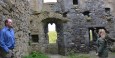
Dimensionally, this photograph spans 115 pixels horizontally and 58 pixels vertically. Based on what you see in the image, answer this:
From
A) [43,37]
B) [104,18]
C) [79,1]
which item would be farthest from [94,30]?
[43,37]

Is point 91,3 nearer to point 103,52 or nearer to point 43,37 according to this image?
point 43,37

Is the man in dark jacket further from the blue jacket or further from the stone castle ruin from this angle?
the stone castle ruin

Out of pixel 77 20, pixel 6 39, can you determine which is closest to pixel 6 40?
pixel 6 39

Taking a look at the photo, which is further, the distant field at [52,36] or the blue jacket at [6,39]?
the distant field at [52,36]

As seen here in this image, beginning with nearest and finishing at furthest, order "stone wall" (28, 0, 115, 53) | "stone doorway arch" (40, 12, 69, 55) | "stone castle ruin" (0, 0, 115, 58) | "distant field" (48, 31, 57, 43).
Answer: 1. "stone doorway arch" (40, 12, 69, 55)
2. "stone castle ruin" (0, 0, 115, 58)
3. "stone wall" (28, 0, 115, 53)
4. "distant field" (48, 31, 57, 43)

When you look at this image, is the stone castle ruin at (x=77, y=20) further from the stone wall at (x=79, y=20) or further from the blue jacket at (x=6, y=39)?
the blue jacket at (x=6, y=39)

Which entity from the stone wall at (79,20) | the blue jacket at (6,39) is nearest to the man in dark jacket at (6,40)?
the blue jacket at (6,39)

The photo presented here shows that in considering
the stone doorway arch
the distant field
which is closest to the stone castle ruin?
the stone doorway arch

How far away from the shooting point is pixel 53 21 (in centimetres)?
1628

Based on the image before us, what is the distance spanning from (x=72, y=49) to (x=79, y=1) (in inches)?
124

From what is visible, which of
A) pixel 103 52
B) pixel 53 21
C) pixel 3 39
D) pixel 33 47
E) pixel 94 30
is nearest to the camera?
pixel 3 39

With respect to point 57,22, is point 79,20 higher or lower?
higher

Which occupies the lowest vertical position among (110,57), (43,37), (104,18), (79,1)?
(110,57)

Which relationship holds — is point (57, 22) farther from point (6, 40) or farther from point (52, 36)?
point (6, 40)
